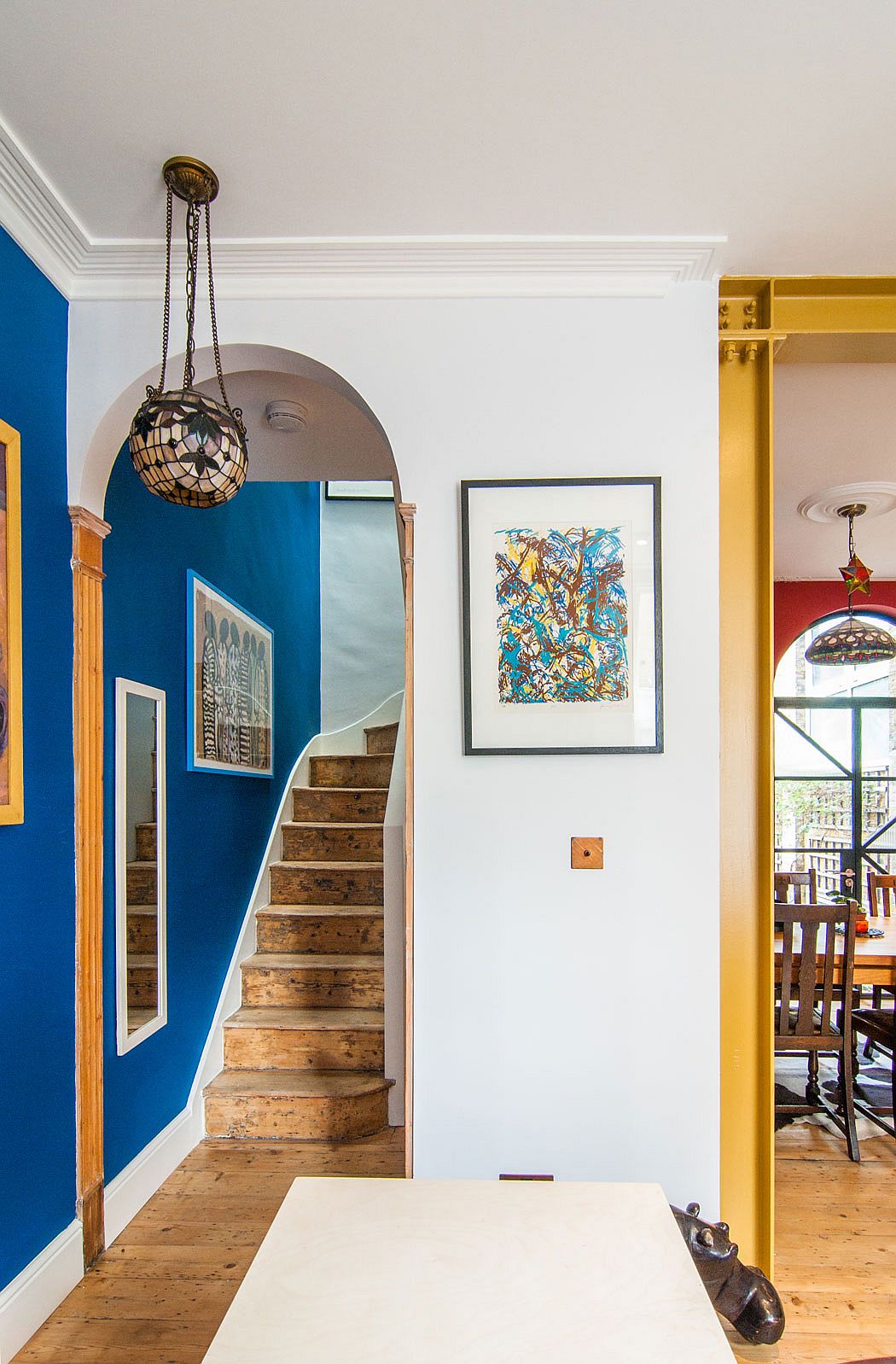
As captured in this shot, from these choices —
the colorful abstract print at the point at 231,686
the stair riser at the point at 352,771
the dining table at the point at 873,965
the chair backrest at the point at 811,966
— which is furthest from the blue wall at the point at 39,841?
the stair riser at the point at 352,771

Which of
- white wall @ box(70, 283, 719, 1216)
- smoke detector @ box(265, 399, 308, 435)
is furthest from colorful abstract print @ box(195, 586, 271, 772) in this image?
white wall @ box(70, 283, 719, 1216)

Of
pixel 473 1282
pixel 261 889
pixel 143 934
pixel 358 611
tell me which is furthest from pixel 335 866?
pixel 473 1282

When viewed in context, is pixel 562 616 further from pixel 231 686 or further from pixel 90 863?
pixel 231 686

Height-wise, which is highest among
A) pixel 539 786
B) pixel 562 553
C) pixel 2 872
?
pixel 562 553

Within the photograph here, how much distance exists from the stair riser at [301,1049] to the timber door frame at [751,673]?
5.03 ft

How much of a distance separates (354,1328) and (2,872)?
4.28ft

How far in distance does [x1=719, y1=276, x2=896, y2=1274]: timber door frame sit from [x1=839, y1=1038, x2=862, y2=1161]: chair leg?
1.17 meters

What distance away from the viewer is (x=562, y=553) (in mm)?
2273

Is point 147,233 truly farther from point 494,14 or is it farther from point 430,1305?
point 430,1305

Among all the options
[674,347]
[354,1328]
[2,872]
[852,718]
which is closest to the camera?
[354,1328]

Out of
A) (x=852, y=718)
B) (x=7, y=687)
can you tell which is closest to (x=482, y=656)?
(x=7, y=687)

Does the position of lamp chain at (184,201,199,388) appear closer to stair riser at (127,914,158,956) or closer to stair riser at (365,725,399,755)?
stair riser at (127,914,158,956)

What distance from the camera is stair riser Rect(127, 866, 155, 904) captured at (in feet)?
8.79

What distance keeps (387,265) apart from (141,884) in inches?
77.8
